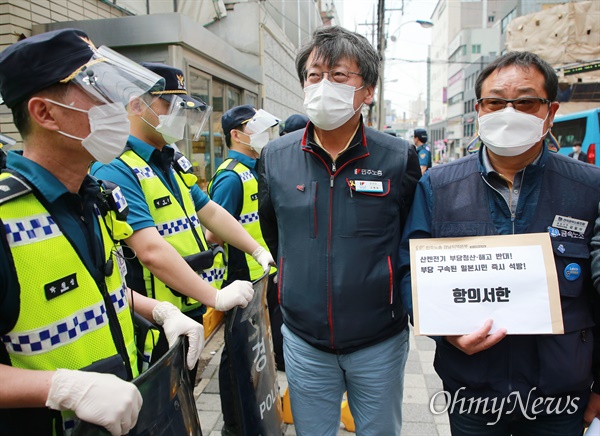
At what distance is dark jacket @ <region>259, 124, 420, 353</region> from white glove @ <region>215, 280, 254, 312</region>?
0.60 feet

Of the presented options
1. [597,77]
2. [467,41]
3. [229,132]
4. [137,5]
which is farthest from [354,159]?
[467,41]

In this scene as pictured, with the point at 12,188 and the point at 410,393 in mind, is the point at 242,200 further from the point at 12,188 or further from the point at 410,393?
the point at 12,188

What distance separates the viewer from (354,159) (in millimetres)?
1786

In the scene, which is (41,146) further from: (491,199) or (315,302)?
(491,199)

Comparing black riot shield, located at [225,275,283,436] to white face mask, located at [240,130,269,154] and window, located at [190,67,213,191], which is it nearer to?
white face mask, located at [240,130,269,154]

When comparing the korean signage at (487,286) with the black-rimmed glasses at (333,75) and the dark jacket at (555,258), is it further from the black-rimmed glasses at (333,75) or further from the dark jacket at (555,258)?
the black-rimmed glasses at (333,75)

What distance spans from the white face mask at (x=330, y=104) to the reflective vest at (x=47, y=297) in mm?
1055

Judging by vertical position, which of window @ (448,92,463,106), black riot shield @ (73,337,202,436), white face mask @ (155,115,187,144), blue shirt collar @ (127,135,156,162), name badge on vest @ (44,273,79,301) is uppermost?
window @ (448,92,463,106)

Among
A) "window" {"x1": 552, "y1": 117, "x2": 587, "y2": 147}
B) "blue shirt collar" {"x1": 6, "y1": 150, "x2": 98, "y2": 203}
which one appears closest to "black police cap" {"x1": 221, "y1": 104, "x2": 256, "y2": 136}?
"blue shirt collar" {"x1": 6, "y1": 150, "x2": 98, "y2": 203}

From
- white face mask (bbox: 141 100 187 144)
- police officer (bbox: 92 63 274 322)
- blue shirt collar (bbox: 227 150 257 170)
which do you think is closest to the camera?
police officer (bbox: 92 63 274 322)

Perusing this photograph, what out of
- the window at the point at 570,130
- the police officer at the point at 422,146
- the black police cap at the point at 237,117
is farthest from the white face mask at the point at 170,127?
the window at the point at 570,130

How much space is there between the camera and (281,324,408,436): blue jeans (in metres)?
1.79

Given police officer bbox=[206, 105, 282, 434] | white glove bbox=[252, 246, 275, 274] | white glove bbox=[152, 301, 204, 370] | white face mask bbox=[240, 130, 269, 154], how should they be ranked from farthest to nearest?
white face mask bbox=[240, 130, 269, 154] < police officer bbox=[206, 105, 282, 434] < white glove bbox=[252, 246, 275, 274] < white glove bbox=[152, 301, 204, 370]

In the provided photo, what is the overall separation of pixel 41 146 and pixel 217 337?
3.30m
